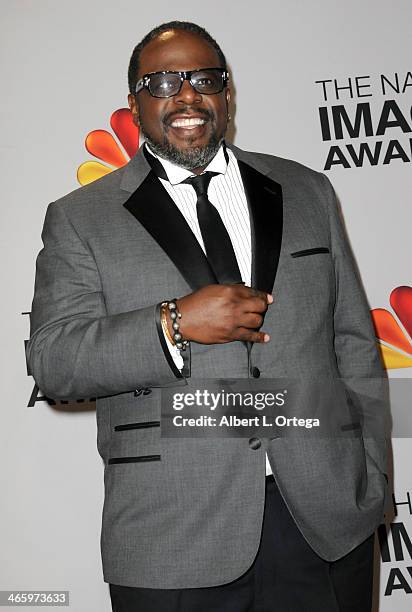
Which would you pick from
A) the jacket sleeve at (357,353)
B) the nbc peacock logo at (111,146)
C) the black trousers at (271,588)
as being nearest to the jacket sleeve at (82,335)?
the black trousers at (271,588)

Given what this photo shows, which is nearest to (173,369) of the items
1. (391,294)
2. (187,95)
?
(187,95)

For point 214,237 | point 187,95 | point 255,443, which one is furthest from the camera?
point 187,95

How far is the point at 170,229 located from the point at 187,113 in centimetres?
29

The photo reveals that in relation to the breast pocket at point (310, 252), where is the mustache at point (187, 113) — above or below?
above

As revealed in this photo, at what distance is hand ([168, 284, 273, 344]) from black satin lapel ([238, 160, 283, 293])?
16 centimetres

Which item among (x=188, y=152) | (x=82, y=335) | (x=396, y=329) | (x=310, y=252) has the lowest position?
(x=396, y=329)

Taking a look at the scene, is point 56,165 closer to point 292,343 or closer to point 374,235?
point 374,235

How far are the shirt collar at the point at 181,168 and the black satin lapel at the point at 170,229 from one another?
0.04 m

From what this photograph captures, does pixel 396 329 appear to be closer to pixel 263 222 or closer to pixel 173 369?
pixel 263 222

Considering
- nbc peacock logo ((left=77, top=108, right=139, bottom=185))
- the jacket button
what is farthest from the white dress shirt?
nbc peacock logo ((left=77, top=108, right=139, bottom=185))

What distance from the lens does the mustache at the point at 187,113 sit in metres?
1.79

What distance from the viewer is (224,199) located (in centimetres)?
179

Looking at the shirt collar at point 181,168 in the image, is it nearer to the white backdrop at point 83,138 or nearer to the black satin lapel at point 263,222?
the black satin lapel at point 263,222

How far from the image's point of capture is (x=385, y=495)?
1.77 meters
